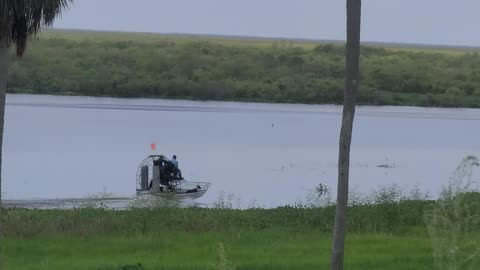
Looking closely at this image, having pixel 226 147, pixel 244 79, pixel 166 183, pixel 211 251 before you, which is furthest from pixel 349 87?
pixel 244 79

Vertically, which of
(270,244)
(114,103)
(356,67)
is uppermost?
(114,103)

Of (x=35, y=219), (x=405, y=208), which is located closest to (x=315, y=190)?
(x=405, y=208)

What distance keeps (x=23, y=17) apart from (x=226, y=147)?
106 feet

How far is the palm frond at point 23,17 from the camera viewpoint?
32.8 ft

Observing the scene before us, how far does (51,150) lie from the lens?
3850 cm

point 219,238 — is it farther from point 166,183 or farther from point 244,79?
point 244,79

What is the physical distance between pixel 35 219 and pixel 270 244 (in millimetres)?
4242

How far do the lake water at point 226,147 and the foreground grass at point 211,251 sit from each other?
32.3 feet

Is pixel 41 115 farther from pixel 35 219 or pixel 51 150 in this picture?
pixel 35 219

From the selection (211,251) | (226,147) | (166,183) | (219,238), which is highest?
(226,147)

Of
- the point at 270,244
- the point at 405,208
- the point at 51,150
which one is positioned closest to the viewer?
the point at 270,244

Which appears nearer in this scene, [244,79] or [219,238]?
[219,238]

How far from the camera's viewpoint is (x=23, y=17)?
10.2m

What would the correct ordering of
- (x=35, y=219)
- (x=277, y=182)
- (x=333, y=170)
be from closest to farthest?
(x=35, y=219)
(x=277, y=182)
(x=333, y=170)
